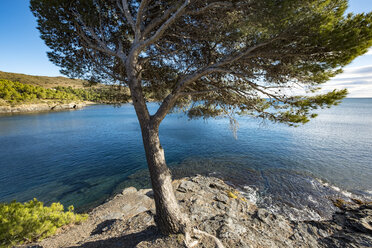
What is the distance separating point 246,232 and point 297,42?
239 inches

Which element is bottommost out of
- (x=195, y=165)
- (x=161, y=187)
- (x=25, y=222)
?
(x=195, y=165)

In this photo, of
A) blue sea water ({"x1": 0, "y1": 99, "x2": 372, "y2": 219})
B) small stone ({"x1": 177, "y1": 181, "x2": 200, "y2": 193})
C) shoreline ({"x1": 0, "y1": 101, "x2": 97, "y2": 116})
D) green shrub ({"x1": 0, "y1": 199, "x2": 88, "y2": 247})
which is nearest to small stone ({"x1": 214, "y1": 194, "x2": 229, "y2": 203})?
small stone ({"x1": 177, "y1": 181, "x2": 200, "y2": 193})

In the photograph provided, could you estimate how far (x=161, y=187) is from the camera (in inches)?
160

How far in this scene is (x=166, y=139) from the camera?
23.9 m

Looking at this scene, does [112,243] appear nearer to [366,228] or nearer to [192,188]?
[192,188]

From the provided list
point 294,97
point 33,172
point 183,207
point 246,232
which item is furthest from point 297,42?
point 33,172

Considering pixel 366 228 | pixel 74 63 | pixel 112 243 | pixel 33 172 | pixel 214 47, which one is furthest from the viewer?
pixel 33 172

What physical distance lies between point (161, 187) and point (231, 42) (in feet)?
16.5

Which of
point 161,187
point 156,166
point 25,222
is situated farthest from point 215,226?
point 25,222

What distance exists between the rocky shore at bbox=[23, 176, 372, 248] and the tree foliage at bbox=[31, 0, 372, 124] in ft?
13.2

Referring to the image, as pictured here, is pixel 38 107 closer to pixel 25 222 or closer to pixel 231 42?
pixel 25 222

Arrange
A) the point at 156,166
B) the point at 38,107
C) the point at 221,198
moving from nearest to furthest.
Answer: the point at 156,166
the point at 221,198
the point at 38,107

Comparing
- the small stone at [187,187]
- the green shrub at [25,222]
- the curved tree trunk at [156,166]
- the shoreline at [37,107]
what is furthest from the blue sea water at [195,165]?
the shoreline at [37,107]

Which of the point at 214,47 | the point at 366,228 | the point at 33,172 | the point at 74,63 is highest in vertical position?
the point at 214,47
